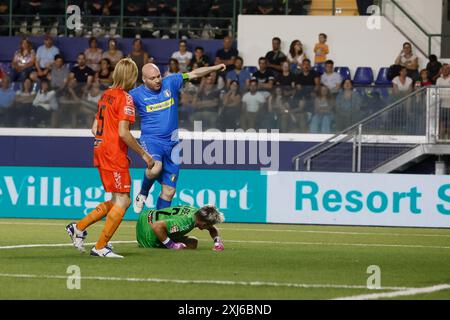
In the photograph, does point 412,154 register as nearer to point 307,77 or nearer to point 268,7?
point 307,77

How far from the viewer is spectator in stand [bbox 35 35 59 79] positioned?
2605cm

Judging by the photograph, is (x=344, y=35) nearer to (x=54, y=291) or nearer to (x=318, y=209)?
(x=318, y=209)

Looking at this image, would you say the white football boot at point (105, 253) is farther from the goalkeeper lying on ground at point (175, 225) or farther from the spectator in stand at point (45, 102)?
the spectator in stand at point (45, 102)

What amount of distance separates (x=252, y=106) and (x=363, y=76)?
414 cm

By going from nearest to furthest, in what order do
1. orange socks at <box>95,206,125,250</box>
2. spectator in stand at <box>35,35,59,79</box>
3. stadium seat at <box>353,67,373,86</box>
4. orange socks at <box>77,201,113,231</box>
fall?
orange socks at <box>95,206,125,250</box> < orange socks at <box>77,201,113,231</box> < stadium seat at <box>353,67,373,86</box> < spectator in stand at <box>35,35,59,79</box>

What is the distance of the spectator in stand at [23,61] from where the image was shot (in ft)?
85.0

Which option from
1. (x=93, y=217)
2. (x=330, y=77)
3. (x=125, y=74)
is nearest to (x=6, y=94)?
(x=330, y=77)

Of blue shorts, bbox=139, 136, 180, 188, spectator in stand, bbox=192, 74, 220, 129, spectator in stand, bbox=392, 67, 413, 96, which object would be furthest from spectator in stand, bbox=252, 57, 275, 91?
blue shorts, bbox=139, 136, 180, 188

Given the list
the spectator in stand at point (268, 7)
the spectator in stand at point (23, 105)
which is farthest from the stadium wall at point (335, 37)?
the spectator in stand at point (23, 105)

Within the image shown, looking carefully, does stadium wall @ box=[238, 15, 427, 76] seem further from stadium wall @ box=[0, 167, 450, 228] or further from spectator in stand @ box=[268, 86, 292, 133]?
stadium wall @ box=[0, 167, 450, 228]

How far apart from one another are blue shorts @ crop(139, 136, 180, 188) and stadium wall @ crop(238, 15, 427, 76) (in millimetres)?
12458

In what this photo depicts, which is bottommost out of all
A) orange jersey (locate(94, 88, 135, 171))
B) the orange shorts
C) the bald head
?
the orange shorts

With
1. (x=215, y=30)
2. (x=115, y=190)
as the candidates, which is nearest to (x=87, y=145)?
(x=215, y=30)

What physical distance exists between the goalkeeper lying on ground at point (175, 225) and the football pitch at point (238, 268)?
0.23 m
